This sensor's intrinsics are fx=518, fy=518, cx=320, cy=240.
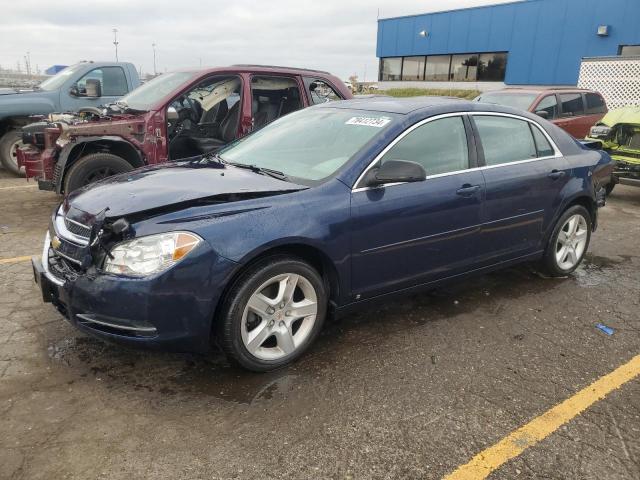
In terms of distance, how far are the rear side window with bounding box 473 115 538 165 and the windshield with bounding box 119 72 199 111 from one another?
3740mm

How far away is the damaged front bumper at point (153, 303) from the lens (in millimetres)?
2607

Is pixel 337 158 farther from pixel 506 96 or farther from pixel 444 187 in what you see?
pixel 506 96

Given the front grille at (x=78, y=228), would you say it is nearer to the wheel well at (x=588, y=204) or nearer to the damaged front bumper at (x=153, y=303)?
the damaged front bumper at (x=153, y=303)

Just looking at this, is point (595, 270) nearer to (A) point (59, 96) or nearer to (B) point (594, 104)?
(B) point (594, 104)

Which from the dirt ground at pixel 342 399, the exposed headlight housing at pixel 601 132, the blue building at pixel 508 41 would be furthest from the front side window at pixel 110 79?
the blue building at pixel 508 41

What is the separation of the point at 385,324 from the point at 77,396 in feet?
6.70

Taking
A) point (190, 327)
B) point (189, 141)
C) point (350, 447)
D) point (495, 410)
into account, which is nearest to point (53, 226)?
point (190, 327)

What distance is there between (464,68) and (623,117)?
23.8 m

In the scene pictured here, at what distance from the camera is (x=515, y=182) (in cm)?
401

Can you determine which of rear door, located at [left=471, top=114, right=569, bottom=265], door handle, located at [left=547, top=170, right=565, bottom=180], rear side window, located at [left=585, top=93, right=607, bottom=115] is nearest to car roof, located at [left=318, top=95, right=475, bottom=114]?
rear door, located at [left=471, top=114, right=569, bottom=265]

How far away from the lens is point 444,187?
358cm

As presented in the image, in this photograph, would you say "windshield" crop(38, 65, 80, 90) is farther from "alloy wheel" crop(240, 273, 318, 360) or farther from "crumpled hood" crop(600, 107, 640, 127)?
"crumpled hood" crop(600, 107, 640, 127)

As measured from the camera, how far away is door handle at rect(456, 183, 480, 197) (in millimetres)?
3648

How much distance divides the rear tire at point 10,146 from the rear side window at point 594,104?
36.4 ft
